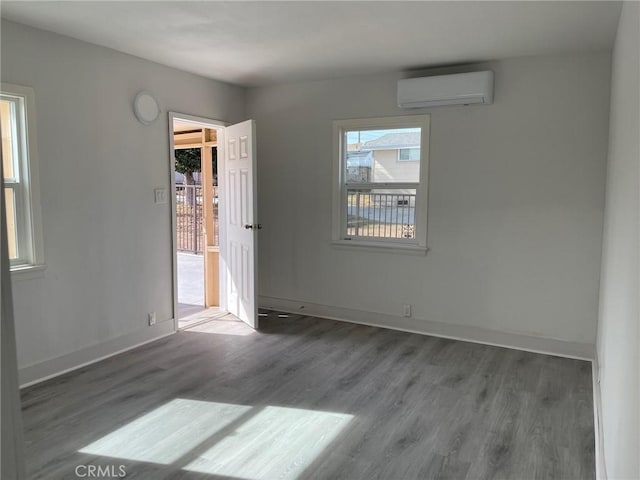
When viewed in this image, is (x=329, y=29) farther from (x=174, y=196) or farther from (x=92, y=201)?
(x=92, y=201)

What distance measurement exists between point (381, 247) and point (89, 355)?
8.74 ft

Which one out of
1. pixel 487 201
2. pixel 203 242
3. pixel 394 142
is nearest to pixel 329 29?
pixel 394 142

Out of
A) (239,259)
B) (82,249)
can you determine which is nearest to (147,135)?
(82,249)

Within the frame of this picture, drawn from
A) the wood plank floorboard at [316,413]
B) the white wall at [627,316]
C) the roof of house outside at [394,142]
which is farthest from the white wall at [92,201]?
the white wall at [627,316]

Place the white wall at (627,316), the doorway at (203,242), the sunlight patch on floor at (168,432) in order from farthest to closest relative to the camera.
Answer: the doorway at (203,242) → the sunlight patch on floor at (168,432) → the white wall at (627,316)

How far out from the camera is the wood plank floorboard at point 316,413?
7.65 feet

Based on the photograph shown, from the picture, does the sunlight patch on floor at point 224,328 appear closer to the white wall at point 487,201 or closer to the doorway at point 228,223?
the doorway at point 228,223

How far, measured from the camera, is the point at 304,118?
15.7 feet

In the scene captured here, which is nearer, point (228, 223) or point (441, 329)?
point (441, 329)

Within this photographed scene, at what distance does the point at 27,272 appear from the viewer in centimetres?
313

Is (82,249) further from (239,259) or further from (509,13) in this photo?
(509,13)

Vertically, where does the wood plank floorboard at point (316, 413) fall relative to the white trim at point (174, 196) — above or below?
below

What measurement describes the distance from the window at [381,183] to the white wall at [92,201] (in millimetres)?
1619

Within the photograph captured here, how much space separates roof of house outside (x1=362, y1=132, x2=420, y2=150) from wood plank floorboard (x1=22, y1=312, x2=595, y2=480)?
5.97ft
